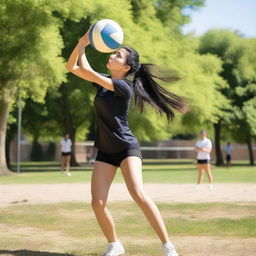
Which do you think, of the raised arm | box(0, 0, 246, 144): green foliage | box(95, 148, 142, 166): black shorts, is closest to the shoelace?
box(95, 148, 142, 166): black shorts

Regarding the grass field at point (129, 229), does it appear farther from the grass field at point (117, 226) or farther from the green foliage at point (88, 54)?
the green foliage at point (88, 54)

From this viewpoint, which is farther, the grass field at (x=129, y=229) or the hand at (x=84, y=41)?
the grass field at (x=129, y=229)

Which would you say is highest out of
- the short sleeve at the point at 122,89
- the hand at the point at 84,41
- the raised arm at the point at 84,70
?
the hand at the point at 84,41

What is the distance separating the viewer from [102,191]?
6926 millimetres

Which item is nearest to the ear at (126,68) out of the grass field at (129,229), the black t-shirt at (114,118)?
the black t-shirt at (114,118)

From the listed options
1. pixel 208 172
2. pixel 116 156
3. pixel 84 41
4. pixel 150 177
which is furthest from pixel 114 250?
pixel 150 177

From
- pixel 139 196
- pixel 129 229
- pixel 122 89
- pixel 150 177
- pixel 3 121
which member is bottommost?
pixel 129 229

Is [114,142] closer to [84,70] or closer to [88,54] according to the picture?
[84,70]

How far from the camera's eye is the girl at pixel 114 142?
22.0ft

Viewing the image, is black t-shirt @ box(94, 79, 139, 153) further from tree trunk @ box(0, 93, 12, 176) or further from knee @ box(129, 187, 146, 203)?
tree trunk @ box(0, 93, 12, 176)

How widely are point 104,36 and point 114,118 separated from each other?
0.97 m

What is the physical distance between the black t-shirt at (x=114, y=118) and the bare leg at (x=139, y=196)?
0.20 meters

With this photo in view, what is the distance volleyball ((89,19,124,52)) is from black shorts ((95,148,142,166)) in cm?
122

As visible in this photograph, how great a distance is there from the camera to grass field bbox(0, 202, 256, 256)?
792 cm
